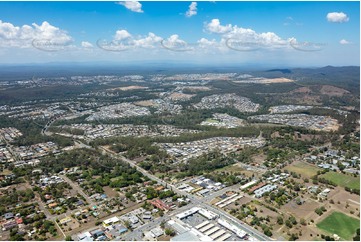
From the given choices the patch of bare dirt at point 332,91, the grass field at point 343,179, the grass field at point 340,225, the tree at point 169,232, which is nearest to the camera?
the tree at point 169,232

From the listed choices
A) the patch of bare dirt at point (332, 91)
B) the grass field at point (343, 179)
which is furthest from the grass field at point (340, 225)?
the patch of bare dirt at point (332, 91)

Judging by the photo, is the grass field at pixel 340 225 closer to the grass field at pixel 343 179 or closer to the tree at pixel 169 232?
the grass field at pixel 343 179

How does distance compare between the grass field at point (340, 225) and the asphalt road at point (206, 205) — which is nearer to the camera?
the asphalt road at point (206, 205)

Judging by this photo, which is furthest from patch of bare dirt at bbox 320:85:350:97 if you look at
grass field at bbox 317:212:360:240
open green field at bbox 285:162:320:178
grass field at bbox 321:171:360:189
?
grass field at bbox 317:212:360:240

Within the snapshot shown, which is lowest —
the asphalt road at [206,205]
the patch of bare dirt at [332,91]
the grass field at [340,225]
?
the grass field at [340,225]

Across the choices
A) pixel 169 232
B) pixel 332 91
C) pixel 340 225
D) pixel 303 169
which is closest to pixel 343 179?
pixel 303 169

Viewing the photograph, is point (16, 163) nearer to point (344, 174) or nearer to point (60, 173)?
point (60, 173)
